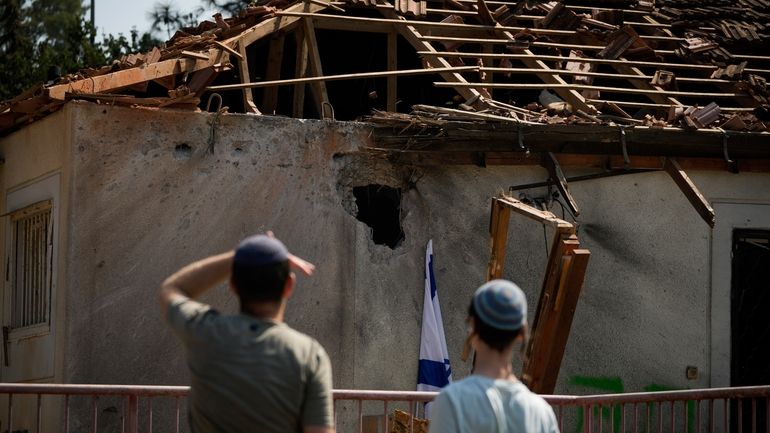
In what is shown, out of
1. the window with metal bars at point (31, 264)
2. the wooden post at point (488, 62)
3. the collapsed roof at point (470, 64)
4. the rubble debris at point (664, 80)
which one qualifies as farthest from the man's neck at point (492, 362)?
the rubble debris at point (664, 80)

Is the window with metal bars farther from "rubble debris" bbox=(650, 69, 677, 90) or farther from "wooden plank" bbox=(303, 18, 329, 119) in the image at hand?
"rubble debris" bbox=(650, 69, 677, 90)

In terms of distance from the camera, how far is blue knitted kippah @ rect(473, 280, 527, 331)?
16.0 ft

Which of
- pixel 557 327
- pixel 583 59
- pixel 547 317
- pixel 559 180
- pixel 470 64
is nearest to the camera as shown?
pixel 557 327

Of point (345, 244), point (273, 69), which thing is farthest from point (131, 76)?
point (273, 69)

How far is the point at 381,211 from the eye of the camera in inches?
487

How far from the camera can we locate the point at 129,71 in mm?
11398

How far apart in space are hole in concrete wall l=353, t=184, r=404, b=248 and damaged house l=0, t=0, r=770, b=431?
0.9 inches

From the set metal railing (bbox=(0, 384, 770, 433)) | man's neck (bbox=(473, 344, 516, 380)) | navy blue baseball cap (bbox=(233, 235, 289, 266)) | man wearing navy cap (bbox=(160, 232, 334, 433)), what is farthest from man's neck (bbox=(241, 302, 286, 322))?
metal railing (bbox=(0, 384, 770, 433))

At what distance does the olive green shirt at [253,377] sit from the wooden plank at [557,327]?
19.4ft

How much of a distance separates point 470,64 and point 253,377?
30.7 ft

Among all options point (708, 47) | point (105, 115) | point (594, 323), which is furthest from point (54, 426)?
point (708, 47)

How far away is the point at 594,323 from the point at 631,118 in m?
1.94

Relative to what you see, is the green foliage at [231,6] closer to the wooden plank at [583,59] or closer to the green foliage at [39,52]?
the green foliage at [39,52]

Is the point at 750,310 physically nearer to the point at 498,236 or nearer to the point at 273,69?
the point at 498,236
